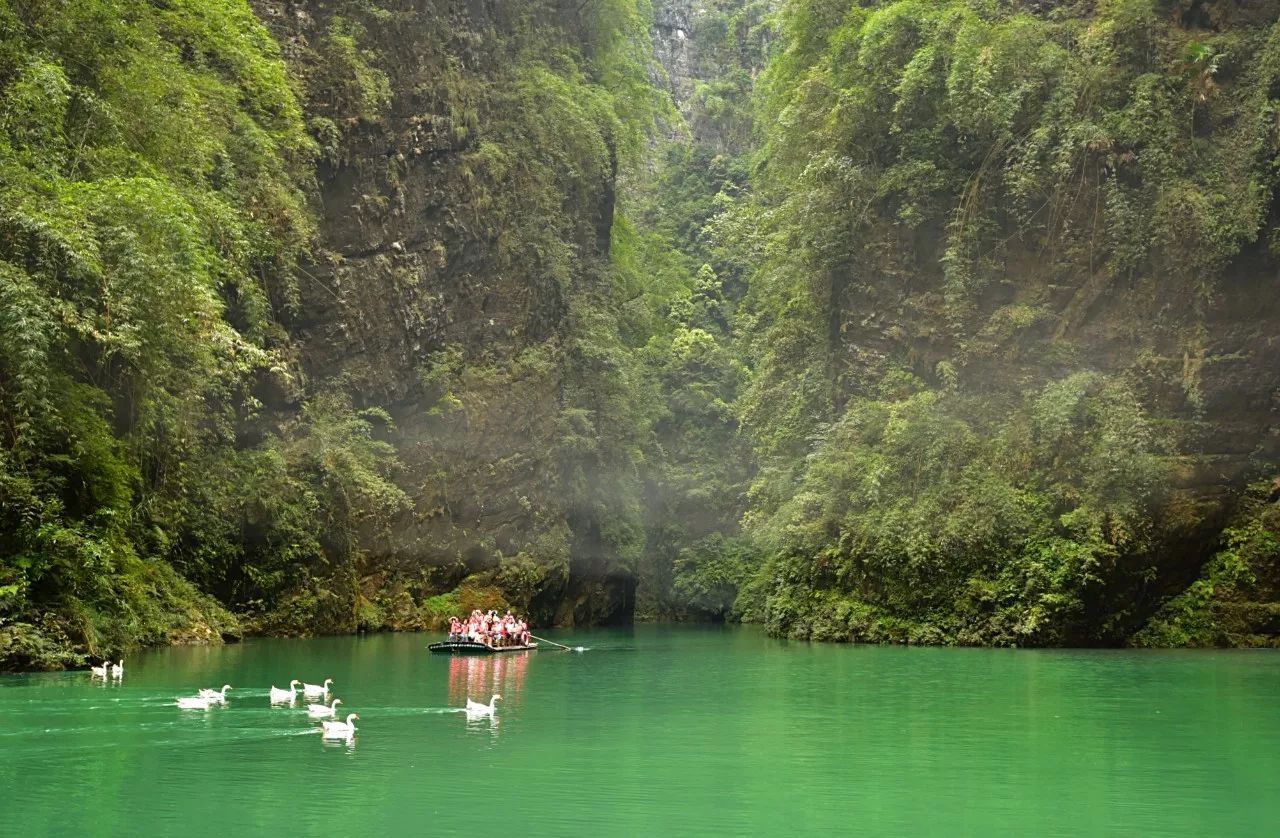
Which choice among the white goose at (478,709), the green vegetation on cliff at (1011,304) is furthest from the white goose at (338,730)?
the green vegetation on cliff at (1011,304)

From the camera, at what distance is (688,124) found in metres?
73.5

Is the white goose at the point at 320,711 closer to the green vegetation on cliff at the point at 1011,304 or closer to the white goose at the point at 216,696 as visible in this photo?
the white goose at the point at 216,696

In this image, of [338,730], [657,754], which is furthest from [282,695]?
[657,754]

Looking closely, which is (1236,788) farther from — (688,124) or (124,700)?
(688,124)

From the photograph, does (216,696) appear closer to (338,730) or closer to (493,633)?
(338,730)

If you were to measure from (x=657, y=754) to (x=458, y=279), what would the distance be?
110ft

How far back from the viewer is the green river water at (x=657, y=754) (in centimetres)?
1049

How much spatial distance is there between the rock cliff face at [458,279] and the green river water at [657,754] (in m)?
19.2

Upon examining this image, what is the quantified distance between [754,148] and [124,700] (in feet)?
181

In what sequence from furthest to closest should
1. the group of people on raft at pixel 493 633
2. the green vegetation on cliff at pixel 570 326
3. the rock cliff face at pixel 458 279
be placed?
the rock cliff face at pixel 458 279 → the group of people on raft at pixel 493 633 → the green vegetation on cliff at pixel 570 326

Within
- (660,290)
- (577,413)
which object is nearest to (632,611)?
(577,413)

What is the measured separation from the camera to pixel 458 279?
151ft

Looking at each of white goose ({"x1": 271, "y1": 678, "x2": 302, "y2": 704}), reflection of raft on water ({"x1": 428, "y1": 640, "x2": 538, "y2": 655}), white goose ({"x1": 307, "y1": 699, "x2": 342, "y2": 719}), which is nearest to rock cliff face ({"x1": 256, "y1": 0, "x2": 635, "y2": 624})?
reflection of raft on water ({"x1": 428, "y1": 640, "x2": 538, "y2": 655})

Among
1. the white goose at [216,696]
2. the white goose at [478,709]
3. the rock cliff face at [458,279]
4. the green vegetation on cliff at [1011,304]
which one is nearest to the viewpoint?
the white goose at [478,709]
